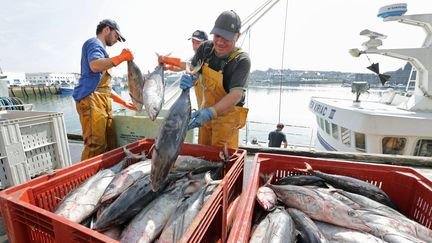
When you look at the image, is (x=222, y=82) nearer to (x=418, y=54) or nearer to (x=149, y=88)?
(x=149, y=88)

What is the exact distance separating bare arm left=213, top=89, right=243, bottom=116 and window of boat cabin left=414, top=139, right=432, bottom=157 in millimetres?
6460

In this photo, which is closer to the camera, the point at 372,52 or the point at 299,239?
the point at 299,239

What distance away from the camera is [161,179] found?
1654mm

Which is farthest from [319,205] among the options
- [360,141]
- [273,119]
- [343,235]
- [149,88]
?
[273,119]

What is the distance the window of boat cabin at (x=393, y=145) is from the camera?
20.5 feet

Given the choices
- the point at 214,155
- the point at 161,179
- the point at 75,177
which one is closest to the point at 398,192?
the point at 214,155

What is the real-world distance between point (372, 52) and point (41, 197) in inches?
342

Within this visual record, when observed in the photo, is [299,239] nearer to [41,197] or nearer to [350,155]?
[41,197]

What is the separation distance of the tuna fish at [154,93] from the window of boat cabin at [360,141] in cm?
636

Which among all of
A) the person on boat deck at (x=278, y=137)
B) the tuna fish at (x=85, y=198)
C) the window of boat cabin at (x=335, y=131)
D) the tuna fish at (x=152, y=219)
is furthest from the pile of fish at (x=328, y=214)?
the window of boat cabin at (x=335, y=131)

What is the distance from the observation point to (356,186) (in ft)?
6.32

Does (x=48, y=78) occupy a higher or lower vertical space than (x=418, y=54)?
higher

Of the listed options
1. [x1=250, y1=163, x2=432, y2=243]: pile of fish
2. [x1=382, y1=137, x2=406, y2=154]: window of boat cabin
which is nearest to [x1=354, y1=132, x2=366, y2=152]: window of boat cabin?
[x1=382, y1=137, x2=406, y2=154]: window of boat cabin

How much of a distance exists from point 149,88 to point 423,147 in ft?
24.6
